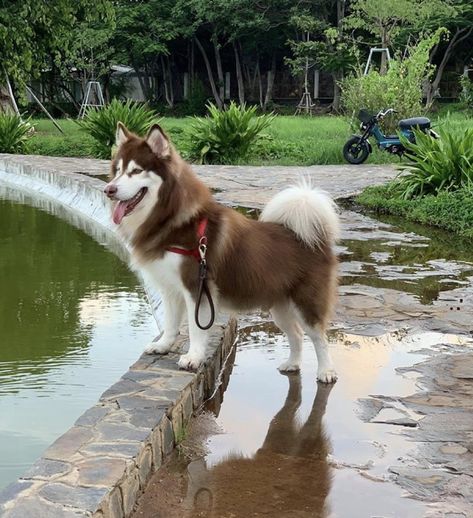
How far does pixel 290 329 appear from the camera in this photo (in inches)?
184

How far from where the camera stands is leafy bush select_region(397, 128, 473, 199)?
10.6 m

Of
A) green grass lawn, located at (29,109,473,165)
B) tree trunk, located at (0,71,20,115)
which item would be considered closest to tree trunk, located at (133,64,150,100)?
green grass lawn, located at (29,109,473,165)

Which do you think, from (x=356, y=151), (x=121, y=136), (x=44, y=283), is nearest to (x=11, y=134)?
(x=356, y=151)

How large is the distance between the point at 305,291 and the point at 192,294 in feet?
2.21

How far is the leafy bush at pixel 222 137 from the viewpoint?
1611 centimetres

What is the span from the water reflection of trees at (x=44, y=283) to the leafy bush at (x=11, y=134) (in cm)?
830

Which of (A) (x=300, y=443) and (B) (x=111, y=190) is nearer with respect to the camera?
(A) (x=300, y=443)

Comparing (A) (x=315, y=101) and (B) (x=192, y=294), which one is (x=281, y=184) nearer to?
(B) (x=192, y=294)

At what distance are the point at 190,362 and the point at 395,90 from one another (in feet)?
45.1

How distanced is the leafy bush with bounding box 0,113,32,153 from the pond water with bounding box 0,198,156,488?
9.70 m

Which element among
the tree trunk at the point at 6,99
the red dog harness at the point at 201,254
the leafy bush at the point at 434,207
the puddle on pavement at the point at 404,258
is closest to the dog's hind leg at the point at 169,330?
the red dog harness at the point at 201,254

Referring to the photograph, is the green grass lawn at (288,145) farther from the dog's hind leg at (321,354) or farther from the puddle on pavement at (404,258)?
the dog's hind leg at (321,354)

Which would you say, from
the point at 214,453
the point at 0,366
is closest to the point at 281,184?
the point at 0,366

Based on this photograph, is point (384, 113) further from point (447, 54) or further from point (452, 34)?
point (452, 34)
